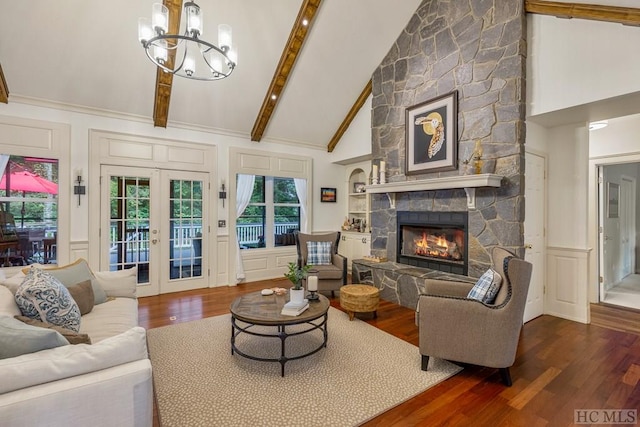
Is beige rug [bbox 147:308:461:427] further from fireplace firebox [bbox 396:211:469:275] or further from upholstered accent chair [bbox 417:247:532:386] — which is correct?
fireplace firebox [bbox 396:211:469:275]

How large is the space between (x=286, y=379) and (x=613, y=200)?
21.2 feet

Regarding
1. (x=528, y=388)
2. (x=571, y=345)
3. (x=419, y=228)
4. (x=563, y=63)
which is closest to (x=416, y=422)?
(x=528, y=388)

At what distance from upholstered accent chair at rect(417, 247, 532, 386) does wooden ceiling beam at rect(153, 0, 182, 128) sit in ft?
13.5

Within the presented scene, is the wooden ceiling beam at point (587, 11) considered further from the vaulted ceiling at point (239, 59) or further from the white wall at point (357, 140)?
the white wall at point (357, 140)

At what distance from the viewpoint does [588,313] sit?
3732mm

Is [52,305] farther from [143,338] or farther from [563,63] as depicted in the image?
[563,63]

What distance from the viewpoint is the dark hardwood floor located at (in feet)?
6.80

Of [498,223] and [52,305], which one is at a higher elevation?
[498,223]

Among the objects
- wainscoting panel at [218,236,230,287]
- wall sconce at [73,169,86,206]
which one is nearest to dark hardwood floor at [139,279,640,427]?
wainscoting panel at [218,236,230,287]

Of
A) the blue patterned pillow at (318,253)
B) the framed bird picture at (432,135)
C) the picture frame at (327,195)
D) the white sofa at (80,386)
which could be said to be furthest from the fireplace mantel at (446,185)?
the white sofa at (80,386)

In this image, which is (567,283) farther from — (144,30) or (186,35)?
(144,30)

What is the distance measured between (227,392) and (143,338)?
3.41ft

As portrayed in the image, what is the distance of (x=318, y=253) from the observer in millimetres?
4980

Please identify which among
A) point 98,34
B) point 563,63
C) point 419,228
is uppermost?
point 98,34
